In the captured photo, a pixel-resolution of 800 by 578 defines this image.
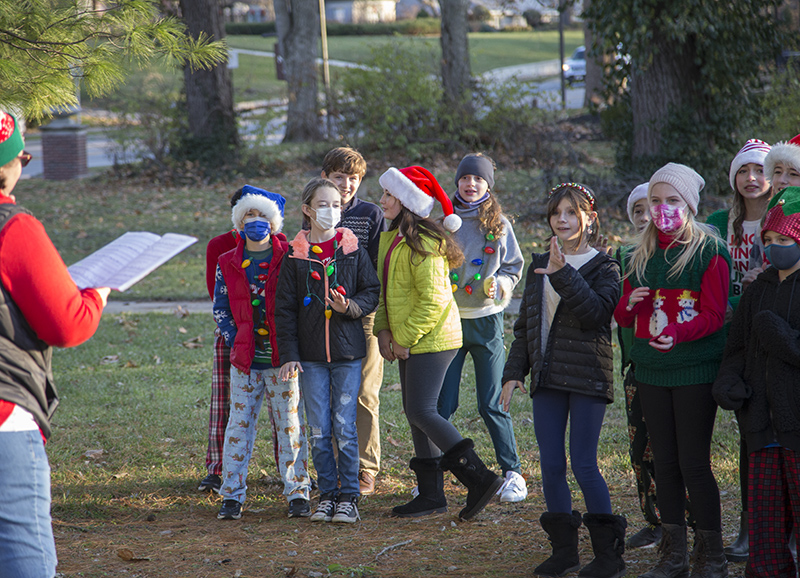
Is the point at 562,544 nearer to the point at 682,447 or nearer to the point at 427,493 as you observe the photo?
the point at 682,447

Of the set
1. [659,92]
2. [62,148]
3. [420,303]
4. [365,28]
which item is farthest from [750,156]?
[365,28]

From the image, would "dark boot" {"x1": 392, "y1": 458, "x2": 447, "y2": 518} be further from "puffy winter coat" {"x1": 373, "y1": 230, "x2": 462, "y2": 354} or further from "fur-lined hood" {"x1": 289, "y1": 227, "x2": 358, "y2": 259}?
"fur-lined hood" {"x1": 289, "y1": 227, "x2": 358, "y2": 259}

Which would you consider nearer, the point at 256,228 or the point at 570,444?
the point at 570,444

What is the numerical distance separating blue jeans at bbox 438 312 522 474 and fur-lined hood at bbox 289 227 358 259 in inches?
32.3

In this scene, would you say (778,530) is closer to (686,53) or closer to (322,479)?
(322,479)

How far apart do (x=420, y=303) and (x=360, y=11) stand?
63389 mm

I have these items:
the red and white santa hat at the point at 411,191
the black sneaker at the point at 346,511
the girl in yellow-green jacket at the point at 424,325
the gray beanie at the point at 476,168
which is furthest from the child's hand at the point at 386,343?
the gray beanie at the point at 476,168

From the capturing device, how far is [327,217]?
4438 millimetres

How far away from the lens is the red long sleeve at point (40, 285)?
2.48 metres

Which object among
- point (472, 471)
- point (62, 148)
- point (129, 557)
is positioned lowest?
point (129, 557)

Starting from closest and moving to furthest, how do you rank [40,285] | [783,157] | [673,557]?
[40,285], [673,557], [783,157]

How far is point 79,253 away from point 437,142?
877cm

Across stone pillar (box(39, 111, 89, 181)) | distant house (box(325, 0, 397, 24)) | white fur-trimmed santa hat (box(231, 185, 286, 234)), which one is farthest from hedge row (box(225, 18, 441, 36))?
white fur-trimmed santa hat (box(231, 185, 286, 234))

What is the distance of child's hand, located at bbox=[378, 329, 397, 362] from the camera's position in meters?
4.50
